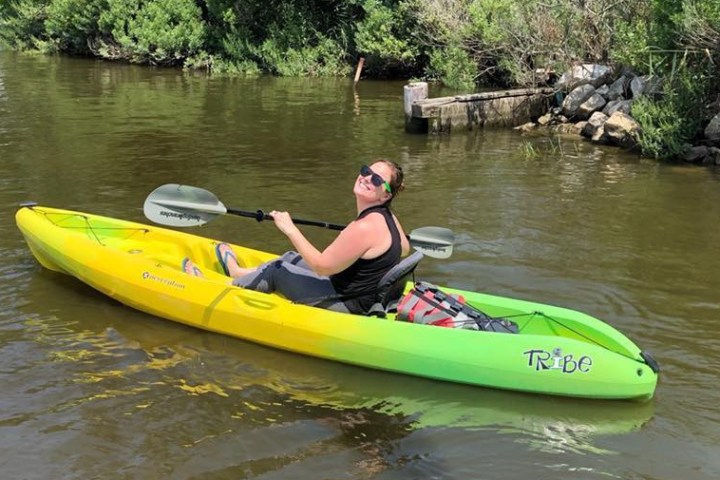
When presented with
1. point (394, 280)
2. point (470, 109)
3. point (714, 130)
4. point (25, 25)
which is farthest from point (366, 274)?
point (25, 25)

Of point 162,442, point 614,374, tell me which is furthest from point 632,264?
point 162,442

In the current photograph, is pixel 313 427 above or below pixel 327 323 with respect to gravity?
below

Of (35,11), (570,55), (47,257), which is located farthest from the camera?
(35,11)

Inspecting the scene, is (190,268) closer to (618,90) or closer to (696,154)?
(696,154)

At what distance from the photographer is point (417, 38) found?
21703 mm

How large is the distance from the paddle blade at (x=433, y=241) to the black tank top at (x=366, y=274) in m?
0.78

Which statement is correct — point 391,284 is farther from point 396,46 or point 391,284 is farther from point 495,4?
point 396,46

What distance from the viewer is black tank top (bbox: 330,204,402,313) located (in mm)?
4754

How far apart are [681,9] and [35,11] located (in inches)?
1244

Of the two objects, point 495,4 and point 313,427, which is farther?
point 495,4

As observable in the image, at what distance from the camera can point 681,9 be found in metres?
10.6

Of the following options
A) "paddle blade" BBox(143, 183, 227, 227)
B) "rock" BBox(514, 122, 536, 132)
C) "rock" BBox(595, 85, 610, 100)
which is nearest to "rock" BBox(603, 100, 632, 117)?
"rock" BBox(595, 85, 610, 100)

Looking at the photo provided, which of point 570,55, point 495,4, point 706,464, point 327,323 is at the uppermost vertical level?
point 495,4

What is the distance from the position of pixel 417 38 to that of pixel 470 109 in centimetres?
851
